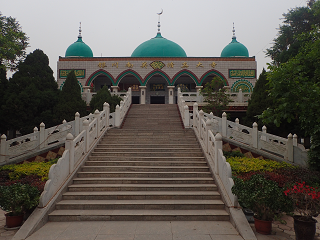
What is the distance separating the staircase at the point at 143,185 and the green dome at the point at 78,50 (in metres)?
17.0

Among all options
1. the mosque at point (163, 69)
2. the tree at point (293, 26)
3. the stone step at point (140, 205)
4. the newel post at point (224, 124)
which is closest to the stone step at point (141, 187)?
the stone step at point (140, 205)

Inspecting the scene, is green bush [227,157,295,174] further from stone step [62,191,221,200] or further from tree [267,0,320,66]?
tree [267,0,320,66]

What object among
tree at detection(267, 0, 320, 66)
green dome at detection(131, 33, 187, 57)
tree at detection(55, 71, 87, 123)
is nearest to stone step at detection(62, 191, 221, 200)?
tree at detection(55, 71, 87, 123)

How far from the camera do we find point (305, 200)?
483cm

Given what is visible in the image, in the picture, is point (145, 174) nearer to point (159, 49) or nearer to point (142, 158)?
point (142, 158)

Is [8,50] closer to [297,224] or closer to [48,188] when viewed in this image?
[48,188]

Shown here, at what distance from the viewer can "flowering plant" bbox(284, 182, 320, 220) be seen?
460 cm

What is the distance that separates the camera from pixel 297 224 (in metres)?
4.56

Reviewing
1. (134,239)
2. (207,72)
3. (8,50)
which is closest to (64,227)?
(134,239)

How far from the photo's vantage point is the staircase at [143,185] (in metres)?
5.57

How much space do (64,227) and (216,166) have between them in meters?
3.99

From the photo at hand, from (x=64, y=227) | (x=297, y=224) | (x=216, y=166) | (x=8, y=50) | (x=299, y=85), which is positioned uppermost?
(x=8, y=50)

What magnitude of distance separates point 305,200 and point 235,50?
21.7 m

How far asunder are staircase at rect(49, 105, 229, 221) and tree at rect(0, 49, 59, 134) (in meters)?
6.52
